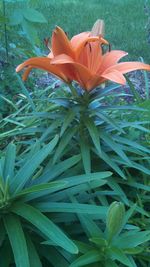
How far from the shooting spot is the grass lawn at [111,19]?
20.2 feet

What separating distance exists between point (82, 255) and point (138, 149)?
1.68ft

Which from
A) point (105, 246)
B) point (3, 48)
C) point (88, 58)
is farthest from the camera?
point (3, 48)

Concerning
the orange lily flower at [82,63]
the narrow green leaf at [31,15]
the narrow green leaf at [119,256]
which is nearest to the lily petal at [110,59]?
the orange lily flower at [82,63]

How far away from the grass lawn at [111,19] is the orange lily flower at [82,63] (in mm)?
4017

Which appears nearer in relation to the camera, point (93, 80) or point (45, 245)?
point (45, 245)

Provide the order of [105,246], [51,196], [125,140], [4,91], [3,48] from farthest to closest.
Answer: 1. [3,48]
2. [4,91]
3. [125,140]
4. [51,196]
5. [105,246]

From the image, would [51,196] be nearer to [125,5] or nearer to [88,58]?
[88,58]

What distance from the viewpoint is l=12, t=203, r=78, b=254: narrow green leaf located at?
1240mm

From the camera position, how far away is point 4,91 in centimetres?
289

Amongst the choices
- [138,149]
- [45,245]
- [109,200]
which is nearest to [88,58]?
[138,149]

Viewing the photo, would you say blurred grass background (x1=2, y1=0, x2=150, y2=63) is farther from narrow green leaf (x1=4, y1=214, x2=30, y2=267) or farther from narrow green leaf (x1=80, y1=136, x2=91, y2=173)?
narrow green leaf (x1=4, y1=214, x2=30, y2=267)

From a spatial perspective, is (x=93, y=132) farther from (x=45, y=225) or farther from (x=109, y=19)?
(x=109, y=19)

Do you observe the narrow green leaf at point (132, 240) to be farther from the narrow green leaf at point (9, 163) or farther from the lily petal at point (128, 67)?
the lily petal at point (128, 67)

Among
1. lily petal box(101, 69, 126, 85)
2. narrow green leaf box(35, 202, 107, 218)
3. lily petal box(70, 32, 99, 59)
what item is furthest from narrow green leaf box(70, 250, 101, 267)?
lily petal box(70, 32, 99, 59)
